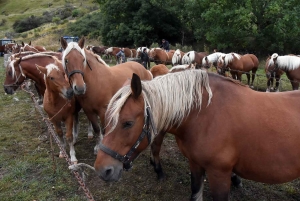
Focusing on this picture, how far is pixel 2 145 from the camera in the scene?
193 inches

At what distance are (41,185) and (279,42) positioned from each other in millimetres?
18424

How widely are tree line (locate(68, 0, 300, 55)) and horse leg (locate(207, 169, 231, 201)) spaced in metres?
15.7

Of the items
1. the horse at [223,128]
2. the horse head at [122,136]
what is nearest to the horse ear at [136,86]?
the horse head at [122,136]

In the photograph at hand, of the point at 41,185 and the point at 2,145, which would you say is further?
the point at 2,145

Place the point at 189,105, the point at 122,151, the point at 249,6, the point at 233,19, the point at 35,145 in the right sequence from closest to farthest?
the point at 122,151
the point at 189,105
the point at 35,145
the point at 249,6
the point at 233,19

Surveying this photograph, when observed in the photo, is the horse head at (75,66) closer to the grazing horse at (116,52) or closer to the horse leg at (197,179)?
the horse leg at (197,179)

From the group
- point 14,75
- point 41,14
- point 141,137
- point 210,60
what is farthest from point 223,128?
point 41,14

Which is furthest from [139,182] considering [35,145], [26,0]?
[26,0]

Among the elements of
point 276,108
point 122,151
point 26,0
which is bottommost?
point 122,151

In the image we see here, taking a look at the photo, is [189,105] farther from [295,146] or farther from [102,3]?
[102,3]

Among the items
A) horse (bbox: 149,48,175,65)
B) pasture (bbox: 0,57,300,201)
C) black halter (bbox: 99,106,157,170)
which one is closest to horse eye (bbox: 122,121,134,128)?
black halter (bbox: 99,106,157,170)

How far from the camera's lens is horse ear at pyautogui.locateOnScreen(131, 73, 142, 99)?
181 centimetres

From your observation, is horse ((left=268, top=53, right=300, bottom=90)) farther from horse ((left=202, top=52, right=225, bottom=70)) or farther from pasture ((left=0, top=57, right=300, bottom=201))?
pasture ((left=0, top=57, right=300, bottom=201))

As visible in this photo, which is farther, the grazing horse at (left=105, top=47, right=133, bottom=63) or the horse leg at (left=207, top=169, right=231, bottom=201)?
the grazing horse at (left=105, top=47, right=133, bottom=63)
